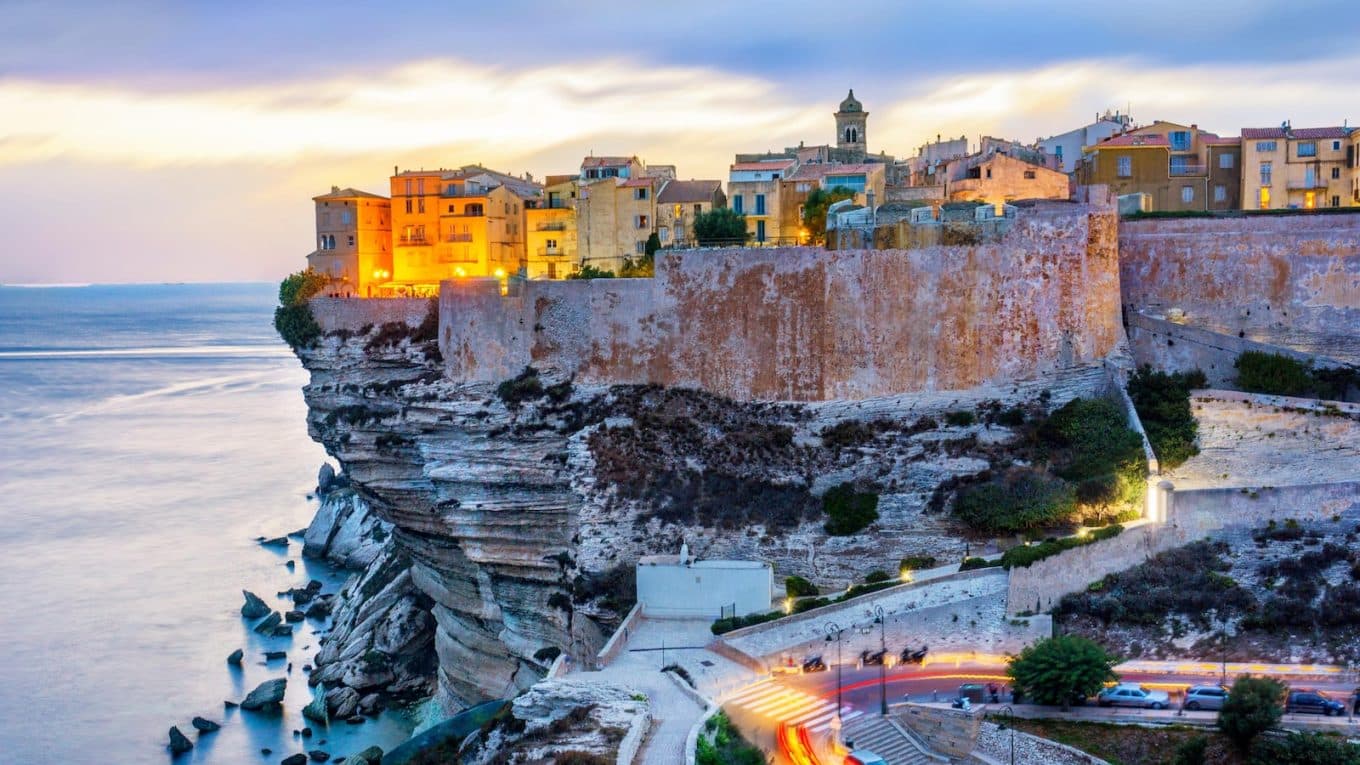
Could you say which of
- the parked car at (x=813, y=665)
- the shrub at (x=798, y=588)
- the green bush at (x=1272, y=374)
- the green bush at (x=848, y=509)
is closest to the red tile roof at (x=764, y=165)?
the green bush at (x=848, y=509)

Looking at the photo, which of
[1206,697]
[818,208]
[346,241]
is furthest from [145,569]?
[1206,697]

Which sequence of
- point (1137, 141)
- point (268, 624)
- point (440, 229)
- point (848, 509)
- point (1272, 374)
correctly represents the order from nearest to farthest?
point (848, 509), point (1272, 374), point (1137, 141), point (268, 624), point (440, 229)

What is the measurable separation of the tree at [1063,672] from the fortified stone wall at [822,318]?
31.9 feet

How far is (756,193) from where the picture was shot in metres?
43.9

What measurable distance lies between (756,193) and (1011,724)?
23.1m

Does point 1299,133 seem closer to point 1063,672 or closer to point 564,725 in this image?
point 1063,672

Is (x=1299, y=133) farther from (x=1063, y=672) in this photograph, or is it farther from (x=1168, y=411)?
(x=1063, y=672)

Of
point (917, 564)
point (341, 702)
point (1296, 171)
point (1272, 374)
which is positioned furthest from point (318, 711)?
point (1296, 171)

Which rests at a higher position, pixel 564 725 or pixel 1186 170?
pixel 1186 170

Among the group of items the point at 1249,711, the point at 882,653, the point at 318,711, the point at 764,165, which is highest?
the point at 764,165

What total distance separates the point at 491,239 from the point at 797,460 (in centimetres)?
1722

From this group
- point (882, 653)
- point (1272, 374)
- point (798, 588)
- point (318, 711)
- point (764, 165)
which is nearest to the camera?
point (882, 653)

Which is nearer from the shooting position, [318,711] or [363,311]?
[318,711]

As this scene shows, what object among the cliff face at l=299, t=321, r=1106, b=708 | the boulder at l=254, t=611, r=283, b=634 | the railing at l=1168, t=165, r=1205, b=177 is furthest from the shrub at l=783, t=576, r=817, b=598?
the boulder at l=254, t=611, r=283, b=634
